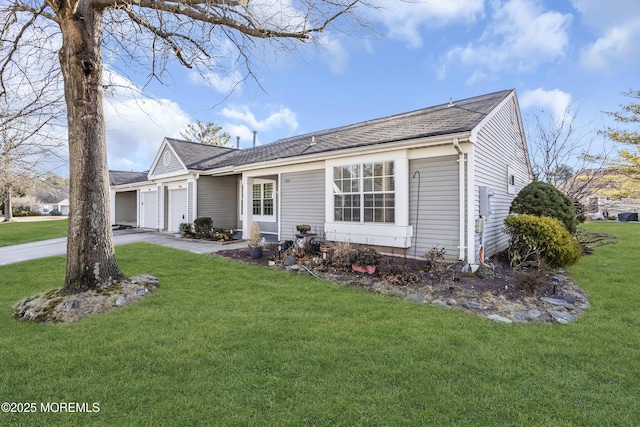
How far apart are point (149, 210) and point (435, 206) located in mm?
17024

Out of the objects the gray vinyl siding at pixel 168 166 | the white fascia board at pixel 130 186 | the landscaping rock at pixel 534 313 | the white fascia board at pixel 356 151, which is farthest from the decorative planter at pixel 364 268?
the white fascia board at pixel 130 186

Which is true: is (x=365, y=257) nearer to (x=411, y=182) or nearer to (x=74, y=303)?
(x=411, y=182)

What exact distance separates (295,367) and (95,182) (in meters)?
4.77

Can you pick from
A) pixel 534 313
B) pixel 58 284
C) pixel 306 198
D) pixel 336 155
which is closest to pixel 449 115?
pixel 336 155

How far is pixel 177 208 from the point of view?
52.1ft

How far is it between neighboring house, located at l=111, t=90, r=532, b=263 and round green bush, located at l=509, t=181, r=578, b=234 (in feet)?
2.14

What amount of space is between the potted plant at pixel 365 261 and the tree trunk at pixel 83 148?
474 cm

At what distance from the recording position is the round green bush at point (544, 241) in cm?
701

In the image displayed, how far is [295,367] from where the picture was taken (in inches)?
121

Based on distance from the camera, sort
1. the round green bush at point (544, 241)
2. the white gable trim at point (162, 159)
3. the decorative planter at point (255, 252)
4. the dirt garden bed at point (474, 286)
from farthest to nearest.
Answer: the white gable trim at point (162, 159) < the decorative planter at point (255, 252) < the round green bush at point (544, 241) < the dirt garden bed at point (474, 286)

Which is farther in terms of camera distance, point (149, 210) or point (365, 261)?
point (149, 210)

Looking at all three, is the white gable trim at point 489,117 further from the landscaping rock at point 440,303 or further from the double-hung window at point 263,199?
the double-hung window at point 263,199

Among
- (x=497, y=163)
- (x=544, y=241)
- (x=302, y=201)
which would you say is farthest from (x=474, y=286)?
(x=302, y=201)

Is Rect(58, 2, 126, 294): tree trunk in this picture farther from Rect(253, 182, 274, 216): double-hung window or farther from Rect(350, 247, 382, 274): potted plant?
Rect(253, 182, 274, 216): double-hung window
